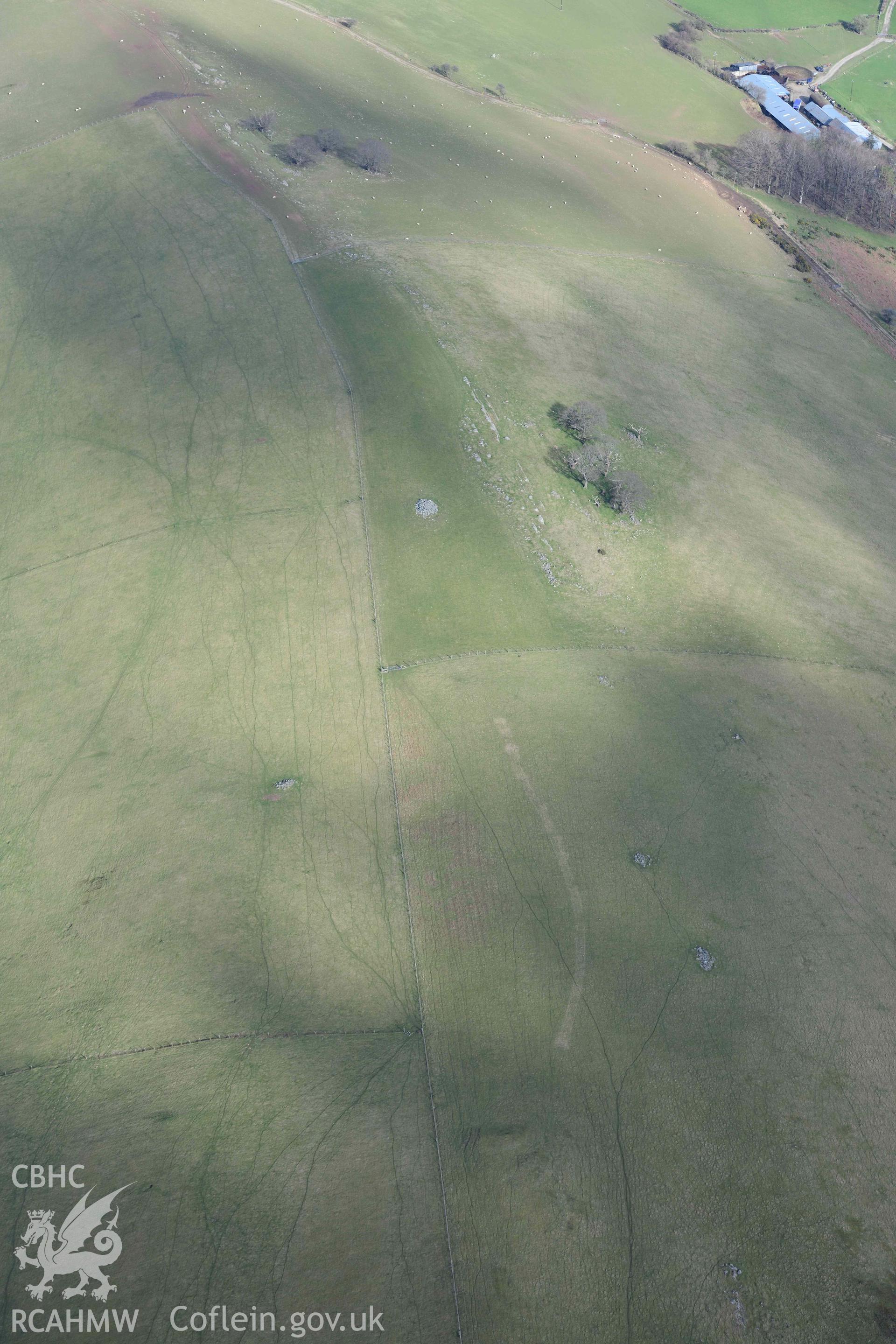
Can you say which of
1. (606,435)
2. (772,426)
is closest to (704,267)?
(772,426)

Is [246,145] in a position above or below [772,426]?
above

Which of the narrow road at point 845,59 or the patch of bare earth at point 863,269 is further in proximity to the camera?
the narrow road at point 845,59

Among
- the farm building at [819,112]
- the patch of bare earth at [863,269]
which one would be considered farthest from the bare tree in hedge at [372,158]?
the farm building at [819,112]

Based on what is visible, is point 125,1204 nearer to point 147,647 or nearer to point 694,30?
point 147,647

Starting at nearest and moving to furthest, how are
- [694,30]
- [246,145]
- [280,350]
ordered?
1. [280,350]
2. [246,145]
3. [694,30]

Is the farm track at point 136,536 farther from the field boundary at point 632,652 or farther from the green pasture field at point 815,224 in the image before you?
the green pasture field at point 815,224

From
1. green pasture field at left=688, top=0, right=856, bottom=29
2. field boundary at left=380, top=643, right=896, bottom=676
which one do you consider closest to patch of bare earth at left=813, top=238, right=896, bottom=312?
field boundary at left=380, top=643, right=896, bottom=676

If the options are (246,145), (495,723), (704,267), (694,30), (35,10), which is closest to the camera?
(495,723)

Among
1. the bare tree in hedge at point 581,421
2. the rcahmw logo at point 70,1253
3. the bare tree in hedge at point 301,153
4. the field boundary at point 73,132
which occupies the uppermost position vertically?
the bare tree in hedge at point 301,153

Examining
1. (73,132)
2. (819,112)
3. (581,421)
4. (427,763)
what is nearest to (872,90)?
(819,112)
